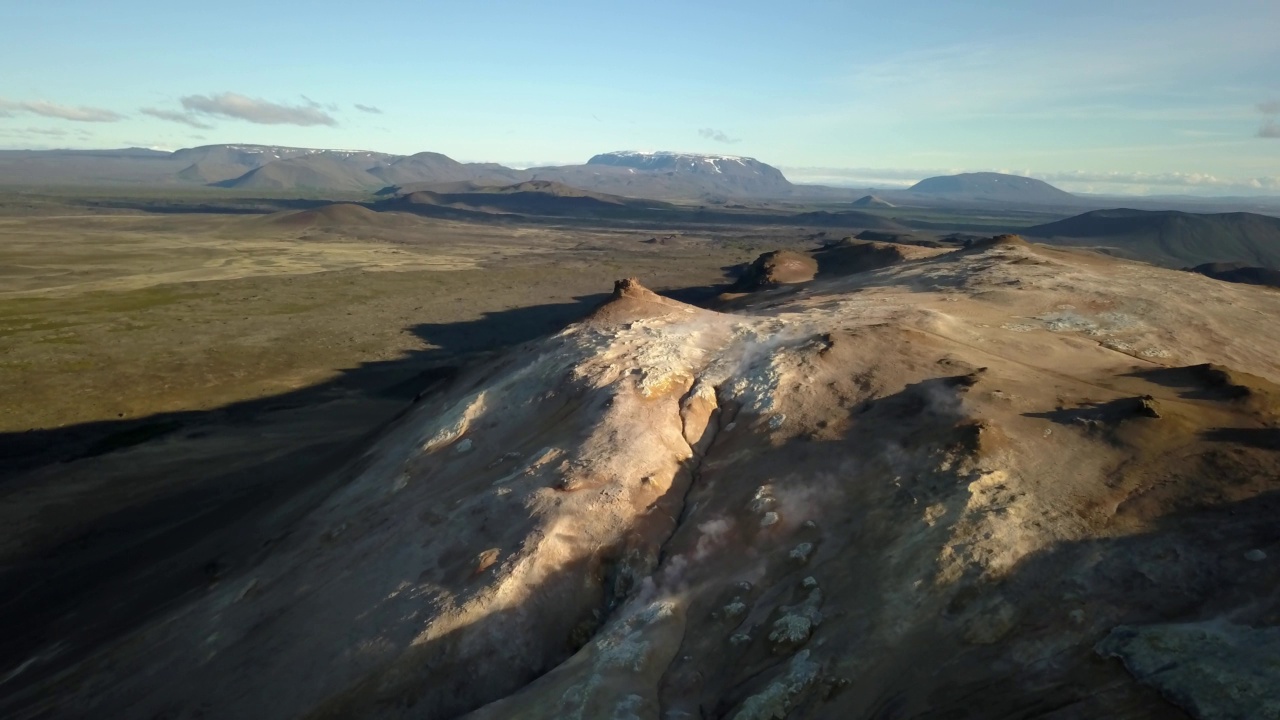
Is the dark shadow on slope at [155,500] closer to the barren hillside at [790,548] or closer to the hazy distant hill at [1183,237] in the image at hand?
the barren hillside at [790,548]

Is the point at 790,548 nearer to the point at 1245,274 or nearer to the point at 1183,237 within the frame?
the point at 1245,274

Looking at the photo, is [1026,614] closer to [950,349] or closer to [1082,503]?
[1082,503]

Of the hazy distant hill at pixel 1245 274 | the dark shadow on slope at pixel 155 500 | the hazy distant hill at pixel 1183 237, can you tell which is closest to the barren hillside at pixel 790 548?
the dark shadow on slope at pixel 155 500

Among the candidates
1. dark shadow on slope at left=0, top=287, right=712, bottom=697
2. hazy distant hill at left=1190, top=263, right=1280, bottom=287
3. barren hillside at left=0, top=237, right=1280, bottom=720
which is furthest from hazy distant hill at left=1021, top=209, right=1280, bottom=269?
dark shadow on slope at left=0, top=287, right=712, bottom=697

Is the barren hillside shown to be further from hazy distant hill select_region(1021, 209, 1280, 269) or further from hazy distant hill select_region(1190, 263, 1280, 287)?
hazy distant hill select_region(1021, 209, 1280, 269)

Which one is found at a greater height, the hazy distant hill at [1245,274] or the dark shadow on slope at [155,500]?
the hazy distant hill at [1245,274]

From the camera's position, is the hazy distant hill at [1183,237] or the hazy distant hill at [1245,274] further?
the hazy distant hill at [1183,237]

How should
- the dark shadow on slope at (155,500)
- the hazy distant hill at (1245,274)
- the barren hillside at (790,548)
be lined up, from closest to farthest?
the barren hillside at (790,548), the dark shadow on slope at (155,500), the hazy distant hill at (1245,274)

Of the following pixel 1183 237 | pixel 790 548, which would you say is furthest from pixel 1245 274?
pixel 1183 237
